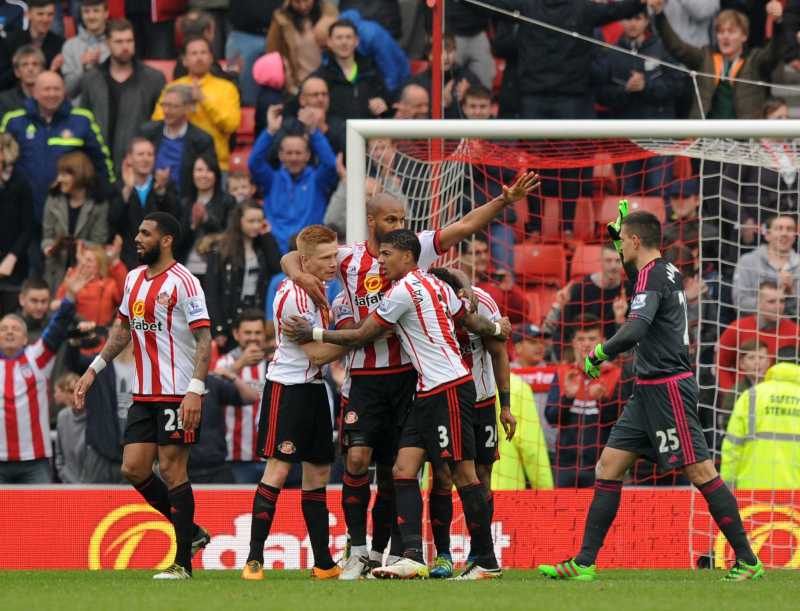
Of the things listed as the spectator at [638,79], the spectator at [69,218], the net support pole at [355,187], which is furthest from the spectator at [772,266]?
the spectator at [69,218]

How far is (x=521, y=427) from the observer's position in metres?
11.8

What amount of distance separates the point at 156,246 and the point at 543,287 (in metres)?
5.57

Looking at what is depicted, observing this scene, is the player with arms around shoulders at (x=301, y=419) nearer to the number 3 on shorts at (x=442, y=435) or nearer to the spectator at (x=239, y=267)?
the number 3 on shorts at (x=442, y=435)

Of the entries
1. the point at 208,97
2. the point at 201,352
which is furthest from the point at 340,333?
the point at 208,97

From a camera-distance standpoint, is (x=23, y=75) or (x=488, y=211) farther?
(x=23, y=75)

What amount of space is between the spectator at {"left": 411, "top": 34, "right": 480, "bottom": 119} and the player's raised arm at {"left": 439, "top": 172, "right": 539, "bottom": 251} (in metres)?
6.48

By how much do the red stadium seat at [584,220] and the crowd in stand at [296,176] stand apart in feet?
0.35

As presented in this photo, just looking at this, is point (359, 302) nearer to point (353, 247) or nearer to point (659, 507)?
point (353, 247)

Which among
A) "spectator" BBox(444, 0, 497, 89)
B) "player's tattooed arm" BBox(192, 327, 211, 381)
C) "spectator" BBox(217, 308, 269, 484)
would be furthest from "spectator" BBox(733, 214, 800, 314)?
"player's tattooed arm" BBox(192, 327, 211, 381)

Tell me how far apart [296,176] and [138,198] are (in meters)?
1.64

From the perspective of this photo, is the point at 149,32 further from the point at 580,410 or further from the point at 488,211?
the point at 488,211

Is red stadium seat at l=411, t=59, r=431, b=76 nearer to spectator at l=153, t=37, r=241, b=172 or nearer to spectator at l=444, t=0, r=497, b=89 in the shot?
spectator at l=444, t=0, r=497, b=89

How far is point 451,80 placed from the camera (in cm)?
1612

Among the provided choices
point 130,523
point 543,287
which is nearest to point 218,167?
point 543,287
